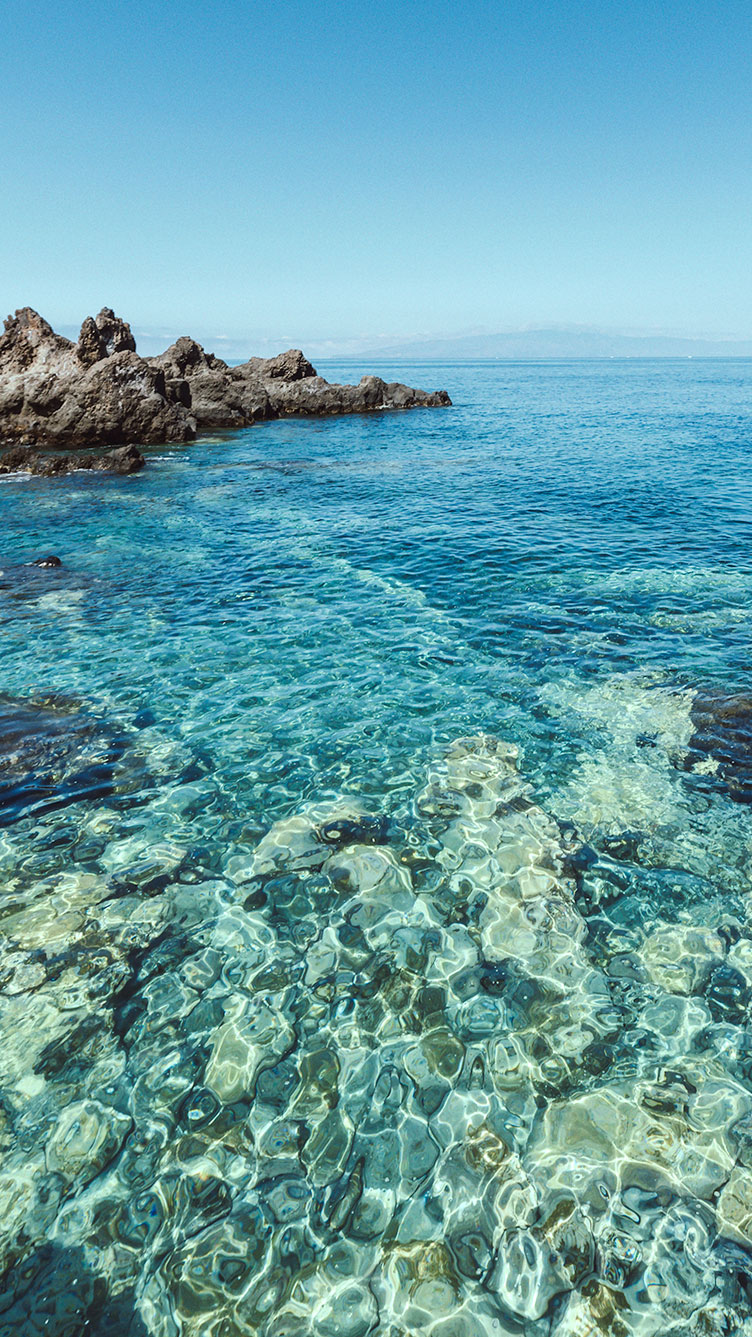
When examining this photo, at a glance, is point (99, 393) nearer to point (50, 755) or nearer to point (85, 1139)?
point (50, 755)

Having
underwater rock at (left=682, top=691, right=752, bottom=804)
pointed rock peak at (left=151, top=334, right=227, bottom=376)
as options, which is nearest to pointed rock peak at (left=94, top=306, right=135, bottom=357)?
pointed rock peak at (left=151, top=334, right=227, bottom=376)

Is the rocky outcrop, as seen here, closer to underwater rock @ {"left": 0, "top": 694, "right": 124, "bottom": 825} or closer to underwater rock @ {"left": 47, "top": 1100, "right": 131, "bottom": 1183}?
underwater rock @ {"left": 0, "top": 694, "right": 124, "bottom": 825}

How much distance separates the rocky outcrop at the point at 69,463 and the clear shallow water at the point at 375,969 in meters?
23.7

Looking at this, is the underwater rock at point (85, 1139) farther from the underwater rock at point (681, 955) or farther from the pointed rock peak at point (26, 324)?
the pointed rock peak at point (26, 324)

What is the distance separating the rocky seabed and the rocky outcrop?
115ft

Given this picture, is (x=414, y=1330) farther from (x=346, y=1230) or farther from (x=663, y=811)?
(x=663, y=811)

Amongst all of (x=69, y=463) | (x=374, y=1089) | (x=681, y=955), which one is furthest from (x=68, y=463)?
(x=681, y=955)

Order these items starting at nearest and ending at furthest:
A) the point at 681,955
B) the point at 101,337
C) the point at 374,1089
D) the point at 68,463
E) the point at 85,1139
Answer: the point at 85,1139 < the point at 374,1089 < the point at 681,955 < the point at 68,463 < the point at 101,337

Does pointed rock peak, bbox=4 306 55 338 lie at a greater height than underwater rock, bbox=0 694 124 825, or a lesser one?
greater

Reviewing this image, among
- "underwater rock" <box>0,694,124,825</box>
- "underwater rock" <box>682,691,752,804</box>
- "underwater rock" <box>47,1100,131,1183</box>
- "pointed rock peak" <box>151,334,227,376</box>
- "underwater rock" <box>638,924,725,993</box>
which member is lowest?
"underwater rock" <box>47,1100,131,1183</box>

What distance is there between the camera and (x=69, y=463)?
39.8m

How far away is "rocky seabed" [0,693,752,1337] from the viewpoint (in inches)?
202

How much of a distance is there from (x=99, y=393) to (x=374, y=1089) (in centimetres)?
5041

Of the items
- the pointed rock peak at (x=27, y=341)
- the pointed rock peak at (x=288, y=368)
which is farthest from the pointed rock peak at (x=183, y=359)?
the pointed rock peak at (x=27, y=341)
